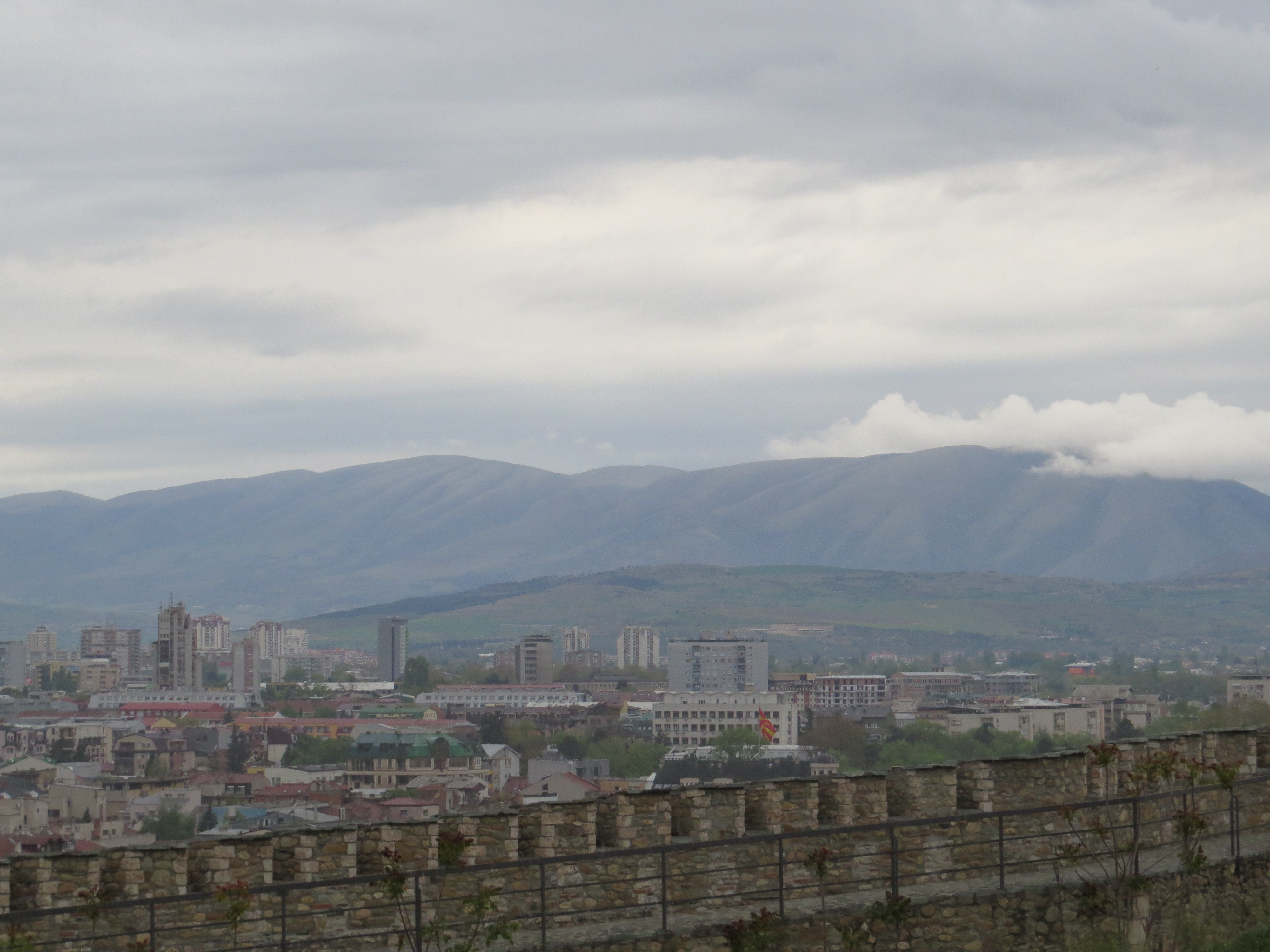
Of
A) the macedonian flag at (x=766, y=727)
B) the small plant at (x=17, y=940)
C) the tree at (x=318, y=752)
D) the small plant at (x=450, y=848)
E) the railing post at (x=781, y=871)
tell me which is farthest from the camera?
the macedonian flag at (x=766, y=727)

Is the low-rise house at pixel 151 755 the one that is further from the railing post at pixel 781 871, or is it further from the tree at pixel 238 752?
the railing post at pixel 781 871

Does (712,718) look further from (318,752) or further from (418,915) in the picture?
(418,915)

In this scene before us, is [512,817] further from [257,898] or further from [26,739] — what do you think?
[26,739]

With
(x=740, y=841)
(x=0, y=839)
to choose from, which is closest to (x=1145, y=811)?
(x=740, y=841)

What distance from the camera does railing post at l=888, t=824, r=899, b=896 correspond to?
536 inches

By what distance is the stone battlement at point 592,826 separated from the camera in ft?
40.4

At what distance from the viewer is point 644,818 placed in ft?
45.8

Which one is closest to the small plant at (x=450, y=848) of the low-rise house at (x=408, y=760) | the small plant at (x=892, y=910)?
the small plant at (x=892, y=910)

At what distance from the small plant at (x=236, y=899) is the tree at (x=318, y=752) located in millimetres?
115870

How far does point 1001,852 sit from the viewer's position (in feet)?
46.2

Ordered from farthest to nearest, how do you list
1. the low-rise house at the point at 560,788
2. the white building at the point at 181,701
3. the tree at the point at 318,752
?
1. the white building at the point at 181,701
2. the tree at the point at 318,752
3. the low-rise house at the point at 560,788

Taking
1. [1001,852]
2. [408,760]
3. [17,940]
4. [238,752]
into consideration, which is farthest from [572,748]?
[17,940]

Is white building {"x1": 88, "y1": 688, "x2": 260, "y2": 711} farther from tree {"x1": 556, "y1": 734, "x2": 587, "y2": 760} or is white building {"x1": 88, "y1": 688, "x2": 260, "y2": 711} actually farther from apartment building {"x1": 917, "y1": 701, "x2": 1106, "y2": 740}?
apartment building {"x1": 917, "y1": 701, "x2": 1106, "y2": 740}

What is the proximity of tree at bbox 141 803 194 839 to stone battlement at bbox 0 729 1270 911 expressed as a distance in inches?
2633
